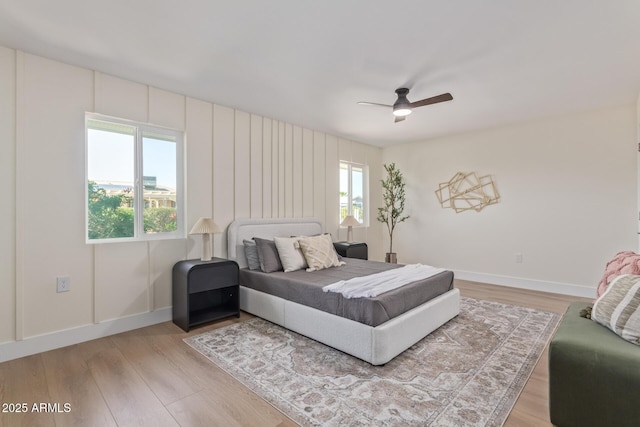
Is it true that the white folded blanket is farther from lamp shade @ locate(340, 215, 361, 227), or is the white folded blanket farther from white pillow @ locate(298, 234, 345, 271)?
lamp shade @ locate(340, 215, 361, 227)

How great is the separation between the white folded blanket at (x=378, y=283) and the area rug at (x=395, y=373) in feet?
1.73

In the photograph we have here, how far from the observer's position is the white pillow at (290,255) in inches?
145

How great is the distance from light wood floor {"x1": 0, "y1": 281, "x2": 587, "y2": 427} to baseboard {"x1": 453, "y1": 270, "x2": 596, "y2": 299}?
8.16ft

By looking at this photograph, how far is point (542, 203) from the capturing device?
4613mm

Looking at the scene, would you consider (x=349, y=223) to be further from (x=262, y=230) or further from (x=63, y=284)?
(x=63, y=284)

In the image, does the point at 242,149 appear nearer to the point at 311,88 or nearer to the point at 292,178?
the point at 292,178

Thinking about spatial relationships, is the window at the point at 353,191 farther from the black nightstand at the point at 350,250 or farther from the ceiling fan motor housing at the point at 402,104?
the ceiling fan motor housing at the point at 402,104

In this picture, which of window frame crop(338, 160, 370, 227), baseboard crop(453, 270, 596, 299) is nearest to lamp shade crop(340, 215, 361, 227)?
window frame crop(338, 160, 370, 227)

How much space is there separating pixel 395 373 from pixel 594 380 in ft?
3.81

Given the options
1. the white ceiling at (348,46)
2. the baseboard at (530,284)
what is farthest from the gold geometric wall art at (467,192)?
the white ceiling at (348,46)

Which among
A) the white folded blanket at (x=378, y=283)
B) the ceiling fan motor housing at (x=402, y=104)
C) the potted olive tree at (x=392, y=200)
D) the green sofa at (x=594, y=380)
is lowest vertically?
the green sofa at (x=594, y=380)

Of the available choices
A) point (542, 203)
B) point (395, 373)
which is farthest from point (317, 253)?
point (542, 203)

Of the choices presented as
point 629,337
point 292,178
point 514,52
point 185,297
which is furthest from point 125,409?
point 514,52

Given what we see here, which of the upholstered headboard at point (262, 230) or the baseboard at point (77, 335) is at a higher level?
the upholstered headboard at point (262, 230)
